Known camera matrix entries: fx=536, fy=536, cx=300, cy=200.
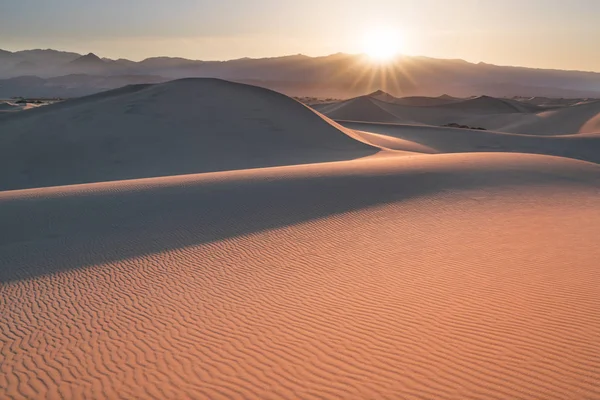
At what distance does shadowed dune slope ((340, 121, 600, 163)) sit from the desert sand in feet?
54.3

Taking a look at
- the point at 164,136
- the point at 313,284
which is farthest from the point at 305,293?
the point at 164,136

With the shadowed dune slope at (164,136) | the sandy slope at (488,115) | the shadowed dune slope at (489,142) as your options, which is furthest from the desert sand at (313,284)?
the sandy slope at (488,115)

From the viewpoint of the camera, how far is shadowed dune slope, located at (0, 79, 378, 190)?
23062 mm

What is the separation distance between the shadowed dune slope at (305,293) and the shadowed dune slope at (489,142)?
2093 cm

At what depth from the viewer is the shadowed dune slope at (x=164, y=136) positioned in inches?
908

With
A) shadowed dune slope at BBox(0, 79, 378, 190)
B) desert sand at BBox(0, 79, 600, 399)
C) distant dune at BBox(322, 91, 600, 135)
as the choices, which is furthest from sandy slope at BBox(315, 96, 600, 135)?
desert sand at BBox(0, 79, 600, 399)

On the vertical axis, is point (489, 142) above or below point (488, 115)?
below

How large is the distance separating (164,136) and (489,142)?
858 inches

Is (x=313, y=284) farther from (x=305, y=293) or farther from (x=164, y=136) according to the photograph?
(x=164, y=136)

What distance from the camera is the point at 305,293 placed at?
6.76 metres

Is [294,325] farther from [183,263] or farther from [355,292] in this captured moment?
[183,263]

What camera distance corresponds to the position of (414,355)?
4.93 metres

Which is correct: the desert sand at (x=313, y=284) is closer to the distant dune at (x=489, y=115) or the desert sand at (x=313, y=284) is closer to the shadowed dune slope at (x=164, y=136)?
the shadowed dune slope at (x=164, y=136)

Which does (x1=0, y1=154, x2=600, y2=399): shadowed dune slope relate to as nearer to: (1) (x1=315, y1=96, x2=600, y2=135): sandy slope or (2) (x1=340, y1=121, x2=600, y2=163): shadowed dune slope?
(2) (x1=340, y1=121, x2=600, y2=163): shadowed dune slope
